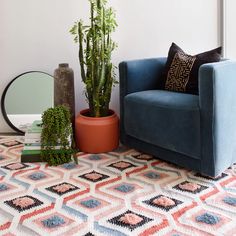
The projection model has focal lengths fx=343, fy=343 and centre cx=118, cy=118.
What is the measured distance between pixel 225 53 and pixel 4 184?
185cm

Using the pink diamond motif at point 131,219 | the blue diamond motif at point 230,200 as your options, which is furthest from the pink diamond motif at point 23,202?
the blue diamond motif at point 230,200

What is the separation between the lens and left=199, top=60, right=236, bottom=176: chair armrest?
68.5 inches

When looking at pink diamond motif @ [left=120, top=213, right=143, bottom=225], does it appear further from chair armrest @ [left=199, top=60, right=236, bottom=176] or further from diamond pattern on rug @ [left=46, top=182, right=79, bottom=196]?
chair armrest @ [left=199, top=60, right=236, bottom=176]

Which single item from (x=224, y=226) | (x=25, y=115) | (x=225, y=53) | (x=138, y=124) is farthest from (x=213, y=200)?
(x=25, y=115)

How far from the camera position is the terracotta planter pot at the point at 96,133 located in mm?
2295

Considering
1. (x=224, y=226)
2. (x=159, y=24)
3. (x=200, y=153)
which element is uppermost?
(x=159, y=24)

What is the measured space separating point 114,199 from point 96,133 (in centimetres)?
67

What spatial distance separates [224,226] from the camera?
147 cm

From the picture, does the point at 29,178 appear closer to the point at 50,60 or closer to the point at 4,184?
the point at 4,184

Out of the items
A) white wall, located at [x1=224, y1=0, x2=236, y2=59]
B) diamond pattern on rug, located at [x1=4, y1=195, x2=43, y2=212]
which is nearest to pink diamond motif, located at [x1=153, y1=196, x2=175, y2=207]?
diamond pattern on rug, located at [x1=4, y1=195, x2=43, y2=212]

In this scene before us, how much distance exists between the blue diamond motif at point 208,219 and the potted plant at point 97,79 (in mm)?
958

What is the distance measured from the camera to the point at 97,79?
90.6 inches

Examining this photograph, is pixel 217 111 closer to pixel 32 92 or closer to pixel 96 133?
pixel 96 133

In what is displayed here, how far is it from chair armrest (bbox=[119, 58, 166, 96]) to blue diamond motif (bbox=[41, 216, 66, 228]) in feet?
3.39
